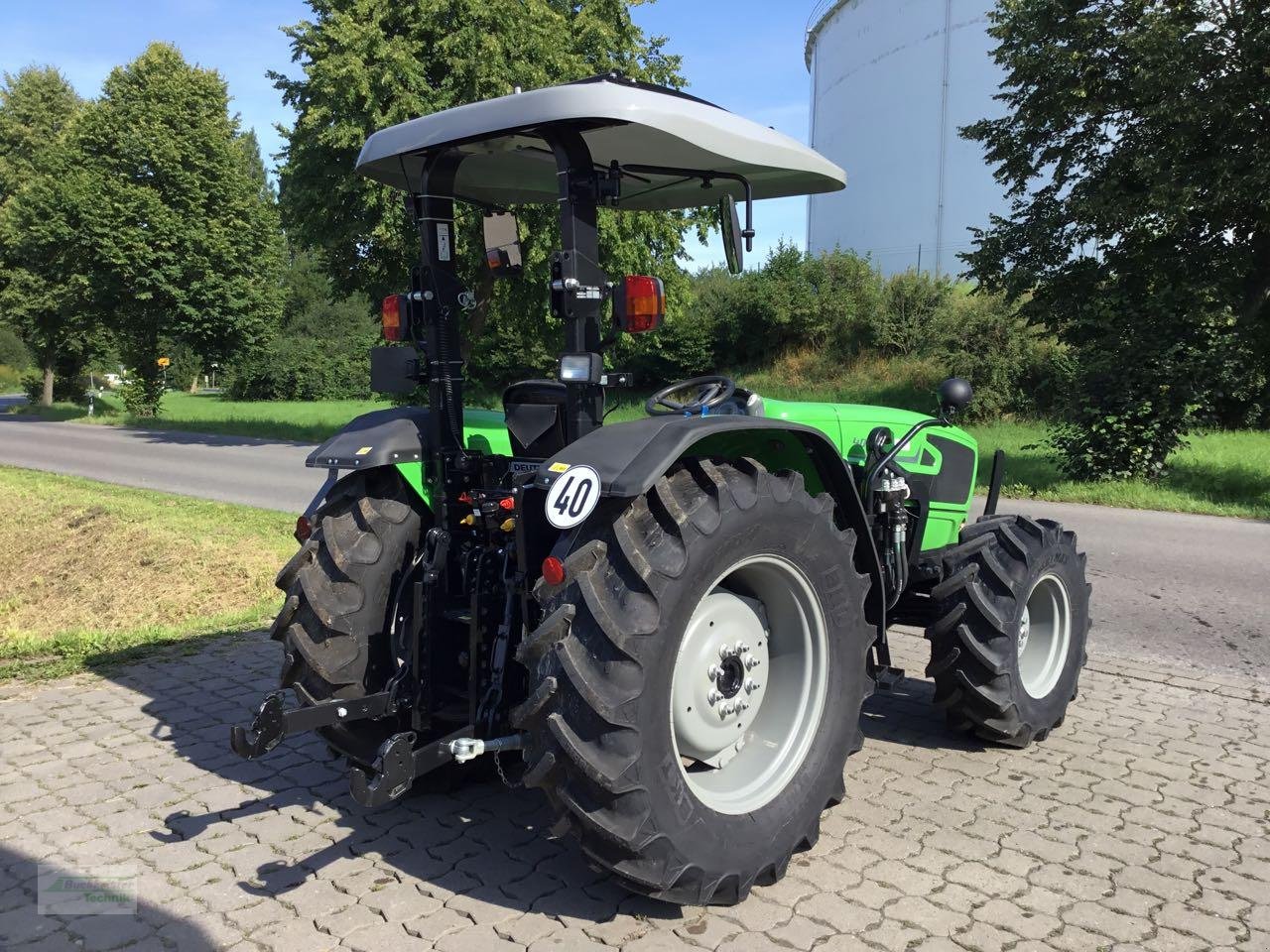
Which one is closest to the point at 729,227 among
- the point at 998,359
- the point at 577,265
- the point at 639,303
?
the point at 639,303

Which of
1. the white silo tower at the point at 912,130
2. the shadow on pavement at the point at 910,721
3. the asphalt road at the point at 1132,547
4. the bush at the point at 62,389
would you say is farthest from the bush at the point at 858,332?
the bush at the point at 62,389

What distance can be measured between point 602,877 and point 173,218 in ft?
87.7

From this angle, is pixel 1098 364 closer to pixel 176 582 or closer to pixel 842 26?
pixel 176 582

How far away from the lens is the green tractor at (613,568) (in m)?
2.59

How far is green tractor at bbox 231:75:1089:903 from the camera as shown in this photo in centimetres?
259

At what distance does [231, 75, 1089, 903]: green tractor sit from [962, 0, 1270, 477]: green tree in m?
10.1

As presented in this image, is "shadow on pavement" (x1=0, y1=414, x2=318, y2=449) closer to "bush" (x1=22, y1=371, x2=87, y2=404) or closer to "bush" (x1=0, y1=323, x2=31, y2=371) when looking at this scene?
"bush" (x1=22, y1=371, x2=87, y2=404)

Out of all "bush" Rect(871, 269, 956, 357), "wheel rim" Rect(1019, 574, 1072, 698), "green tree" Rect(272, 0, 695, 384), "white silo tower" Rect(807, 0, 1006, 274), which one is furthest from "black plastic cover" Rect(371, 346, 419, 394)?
"white silo tower" Rect(807, 0, 1006, 274)

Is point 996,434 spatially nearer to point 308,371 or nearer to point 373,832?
point 373,832

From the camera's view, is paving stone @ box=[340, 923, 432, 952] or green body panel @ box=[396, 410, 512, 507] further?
green body panel @ box=[396, 410, 512, 507]

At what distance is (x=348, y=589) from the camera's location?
3309 millimetres

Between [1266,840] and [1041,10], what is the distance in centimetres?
1349

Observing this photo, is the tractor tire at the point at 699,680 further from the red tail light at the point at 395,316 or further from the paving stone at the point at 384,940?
the red tail light at the point at 395,316

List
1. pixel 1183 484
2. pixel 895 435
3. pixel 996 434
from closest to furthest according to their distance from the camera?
pixel 895 435 → pixel 1183 484 → pixel 996 434
